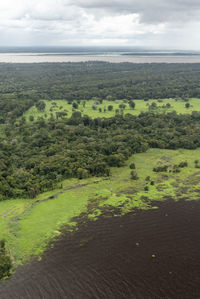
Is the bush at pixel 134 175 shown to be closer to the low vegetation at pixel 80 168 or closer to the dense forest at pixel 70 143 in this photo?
the low vegetation at pixel 80 168

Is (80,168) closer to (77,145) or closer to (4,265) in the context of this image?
(77,145)

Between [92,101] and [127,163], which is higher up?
[92,101]

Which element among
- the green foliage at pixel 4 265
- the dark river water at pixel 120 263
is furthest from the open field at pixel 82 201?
the dark river water at pixel 120 263

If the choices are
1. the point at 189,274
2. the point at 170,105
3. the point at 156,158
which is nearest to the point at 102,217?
the point at 189,274

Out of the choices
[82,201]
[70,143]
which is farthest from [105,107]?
[82,201]

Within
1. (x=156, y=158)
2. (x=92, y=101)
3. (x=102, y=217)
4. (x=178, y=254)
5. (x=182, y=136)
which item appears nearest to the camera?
(x=178, y=254)

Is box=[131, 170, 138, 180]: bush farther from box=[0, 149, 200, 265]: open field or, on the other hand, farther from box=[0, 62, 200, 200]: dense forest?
box=[0, 62, 200, 200]: dense forest

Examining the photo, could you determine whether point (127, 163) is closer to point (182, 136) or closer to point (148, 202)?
point (148, 202)

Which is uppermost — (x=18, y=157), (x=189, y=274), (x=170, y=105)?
(x=170, y=105)
